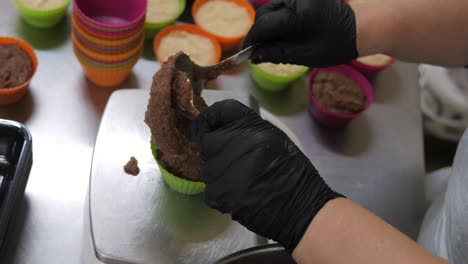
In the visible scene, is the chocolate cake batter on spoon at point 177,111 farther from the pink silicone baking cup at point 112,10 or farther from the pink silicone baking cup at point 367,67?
the pink silicone baking cup at point 367,67

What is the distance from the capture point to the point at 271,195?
2.46 feet

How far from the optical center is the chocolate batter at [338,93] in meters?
1.22

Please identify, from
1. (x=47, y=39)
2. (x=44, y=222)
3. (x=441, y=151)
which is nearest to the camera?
(x=44, y=222)

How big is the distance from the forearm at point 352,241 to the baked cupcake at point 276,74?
0.56 meters

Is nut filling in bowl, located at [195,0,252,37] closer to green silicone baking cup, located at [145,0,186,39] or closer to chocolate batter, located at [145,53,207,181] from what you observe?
green silicone baking cup, located at [145,0,186,39]

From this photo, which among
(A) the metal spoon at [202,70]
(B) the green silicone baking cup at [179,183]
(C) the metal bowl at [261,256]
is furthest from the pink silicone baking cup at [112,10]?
(C) the metal bowl at [261,256]

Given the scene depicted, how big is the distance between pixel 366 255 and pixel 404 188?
0.60m

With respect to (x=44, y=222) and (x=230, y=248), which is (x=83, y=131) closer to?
(x=44, y=222)

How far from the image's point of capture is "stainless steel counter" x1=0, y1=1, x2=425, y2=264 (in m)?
1.00

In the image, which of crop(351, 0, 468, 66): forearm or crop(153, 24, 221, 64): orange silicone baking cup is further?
crop(153, 24, 221, 64): orange silicone baking cup

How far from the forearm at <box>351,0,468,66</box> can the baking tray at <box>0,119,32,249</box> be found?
2.23ft

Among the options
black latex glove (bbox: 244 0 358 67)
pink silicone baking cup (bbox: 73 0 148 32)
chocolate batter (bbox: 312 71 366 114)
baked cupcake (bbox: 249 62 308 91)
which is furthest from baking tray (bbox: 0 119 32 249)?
chocolate batter (bbox: 312 71 366 114)

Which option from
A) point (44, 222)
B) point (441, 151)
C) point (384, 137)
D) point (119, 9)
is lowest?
point (441, 151)

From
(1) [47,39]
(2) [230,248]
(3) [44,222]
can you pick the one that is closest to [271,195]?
(2) [230,248]
